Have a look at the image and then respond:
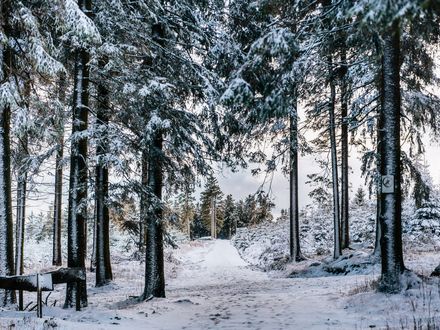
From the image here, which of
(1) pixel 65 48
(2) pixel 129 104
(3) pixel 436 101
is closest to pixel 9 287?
(2) pixel 129 104

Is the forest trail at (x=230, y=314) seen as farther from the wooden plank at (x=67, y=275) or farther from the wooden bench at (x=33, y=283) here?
the wooden plank at (x=67, y=275)

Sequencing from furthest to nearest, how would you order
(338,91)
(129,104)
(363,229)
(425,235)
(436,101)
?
(363,229), (425,235), (338,91), (436,101), (129,104)

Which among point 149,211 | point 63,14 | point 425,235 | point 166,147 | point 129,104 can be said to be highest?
point 63,14

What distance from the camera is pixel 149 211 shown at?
32.8ft

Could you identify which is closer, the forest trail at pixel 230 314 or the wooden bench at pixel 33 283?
the forest trail at pixel 230 314

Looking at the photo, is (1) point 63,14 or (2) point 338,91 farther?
(2) point 338,91

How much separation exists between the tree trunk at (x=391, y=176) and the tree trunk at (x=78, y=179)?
6459 mm

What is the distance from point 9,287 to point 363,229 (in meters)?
21.2

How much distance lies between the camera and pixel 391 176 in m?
7.77

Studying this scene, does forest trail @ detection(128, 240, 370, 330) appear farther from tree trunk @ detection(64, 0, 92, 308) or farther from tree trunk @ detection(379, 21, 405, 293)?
tree trunk @ detection(64, 0, 92, 308)

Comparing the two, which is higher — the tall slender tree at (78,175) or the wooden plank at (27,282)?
the tall slender tree at (78,175)

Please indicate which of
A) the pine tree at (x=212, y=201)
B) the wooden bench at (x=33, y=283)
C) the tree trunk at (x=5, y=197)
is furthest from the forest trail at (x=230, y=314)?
the pine tree at (x=212, y=201)

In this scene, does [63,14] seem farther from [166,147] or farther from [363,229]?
[363,229]

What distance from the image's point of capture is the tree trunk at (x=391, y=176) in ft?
25.0
